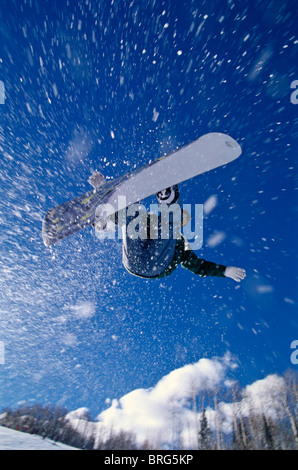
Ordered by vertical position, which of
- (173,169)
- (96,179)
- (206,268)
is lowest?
(206,268)

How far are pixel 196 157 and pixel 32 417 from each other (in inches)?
1606

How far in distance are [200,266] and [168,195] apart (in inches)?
44.8

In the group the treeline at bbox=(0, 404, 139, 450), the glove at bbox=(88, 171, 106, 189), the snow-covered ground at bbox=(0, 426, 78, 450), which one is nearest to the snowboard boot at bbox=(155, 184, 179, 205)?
the glove at bbox=(88, 171, 106, 189)

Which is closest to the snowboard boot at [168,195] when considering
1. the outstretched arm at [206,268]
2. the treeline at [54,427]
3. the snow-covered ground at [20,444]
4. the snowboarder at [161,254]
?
the snowboarder at [161,254]

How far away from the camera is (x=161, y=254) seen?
2.88 m

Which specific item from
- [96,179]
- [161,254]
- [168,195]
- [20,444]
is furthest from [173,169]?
[20,444]

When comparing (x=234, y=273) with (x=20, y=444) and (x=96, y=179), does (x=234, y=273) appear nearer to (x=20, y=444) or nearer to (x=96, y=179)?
(x=96, y=179)

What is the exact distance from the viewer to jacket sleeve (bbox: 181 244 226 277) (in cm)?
329

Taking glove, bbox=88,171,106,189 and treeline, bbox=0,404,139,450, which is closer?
glove, bbox=88,171,106,189

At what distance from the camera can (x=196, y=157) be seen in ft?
10.8

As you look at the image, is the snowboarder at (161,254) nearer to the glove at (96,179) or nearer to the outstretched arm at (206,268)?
the outstretched arm at (206,268)

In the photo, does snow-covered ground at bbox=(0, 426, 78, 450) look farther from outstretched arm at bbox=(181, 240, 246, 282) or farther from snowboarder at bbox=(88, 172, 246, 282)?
outstretched arm at bbox=(181, 240, 246, 282)
